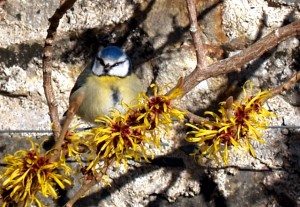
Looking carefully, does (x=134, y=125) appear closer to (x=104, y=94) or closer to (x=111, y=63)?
(x=111, y=63)

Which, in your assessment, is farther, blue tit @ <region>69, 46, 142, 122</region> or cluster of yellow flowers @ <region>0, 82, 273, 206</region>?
blue tit @ <region>69, 46, 142, 122</region>

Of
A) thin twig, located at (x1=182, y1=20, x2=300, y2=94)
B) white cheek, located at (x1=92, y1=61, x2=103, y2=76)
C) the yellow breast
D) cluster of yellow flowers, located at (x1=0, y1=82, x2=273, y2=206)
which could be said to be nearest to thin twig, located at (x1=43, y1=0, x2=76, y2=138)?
cluster of yellow flowers, located at (x1=0, y1=82, x2=273, y2=206)

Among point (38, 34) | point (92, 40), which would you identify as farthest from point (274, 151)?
point (38, 34)

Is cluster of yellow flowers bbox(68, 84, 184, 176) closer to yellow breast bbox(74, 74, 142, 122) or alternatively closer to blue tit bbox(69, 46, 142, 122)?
blue tit bbox(69, 46, 142, 122)

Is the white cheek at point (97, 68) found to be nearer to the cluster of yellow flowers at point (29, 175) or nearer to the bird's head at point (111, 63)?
the bird's head at point (111, 63)

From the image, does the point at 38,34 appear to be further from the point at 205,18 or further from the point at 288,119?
the point at 288,119

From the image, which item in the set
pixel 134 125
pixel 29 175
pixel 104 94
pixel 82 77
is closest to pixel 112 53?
pixel 82 77

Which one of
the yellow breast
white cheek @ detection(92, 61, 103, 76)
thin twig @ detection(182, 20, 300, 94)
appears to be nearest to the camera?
thin twig @ detection(182, 20, 300, 94)
